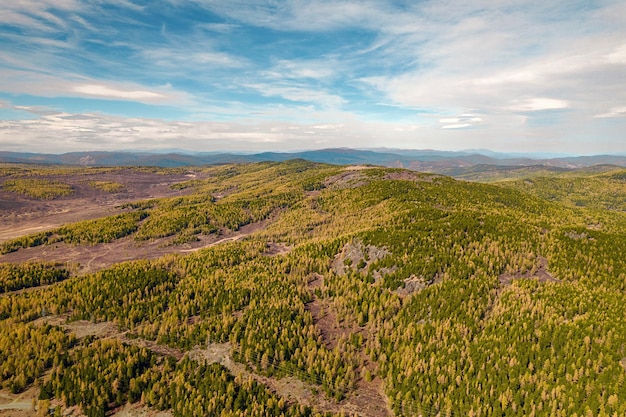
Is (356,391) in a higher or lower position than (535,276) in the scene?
lower

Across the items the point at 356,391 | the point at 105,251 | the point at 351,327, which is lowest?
the point at 105,251

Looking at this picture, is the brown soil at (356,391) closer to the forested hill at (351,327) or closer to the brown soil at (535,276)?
the forested hill at (351,327)

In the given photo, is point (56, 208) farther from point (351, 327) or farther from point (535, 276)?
point (535, 276)

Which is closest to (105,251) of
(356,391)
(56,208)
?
(356,391)

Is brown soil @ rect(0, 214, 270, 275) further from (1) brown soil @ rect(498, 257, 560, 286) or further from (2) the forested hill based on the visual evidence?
(1) brown soil @ rect(498, 257, 560, 286)

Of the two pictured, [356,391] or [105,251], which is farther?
[105,251]

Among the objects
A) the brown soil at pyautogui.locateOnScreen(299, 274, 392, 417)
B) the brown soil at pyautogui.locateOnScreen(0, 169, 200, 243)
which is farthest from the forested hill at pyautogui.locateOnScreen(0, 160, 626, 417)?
the brown soil at pyautogui.locateOnScreen(0, 169, 200, 243)

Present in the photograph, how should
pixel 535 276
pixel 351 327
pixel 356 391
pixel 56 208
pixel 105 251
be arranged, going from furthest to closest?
pixel 56 208 < pixel 105 251 < pixel 535 276 < pixel 351 327 < pixel 356 391

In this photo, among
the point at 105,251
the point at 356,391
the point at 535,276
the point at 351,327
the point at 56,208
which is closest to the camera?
the point at 356,391

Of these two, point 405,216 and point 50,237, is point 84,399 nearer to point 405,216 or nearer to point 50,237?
point 405,216

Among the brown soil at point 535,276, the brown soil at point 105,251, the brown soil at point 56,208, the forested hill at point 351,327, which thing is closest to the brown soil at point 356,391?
the forested hill at point 351,327
